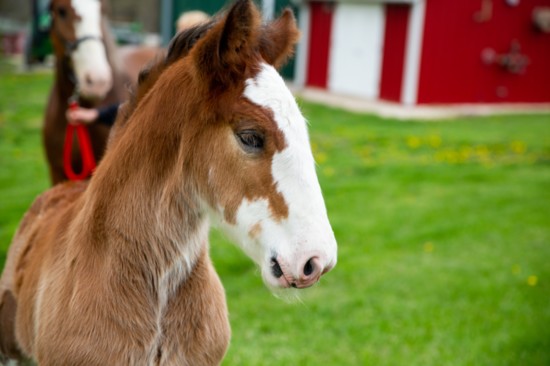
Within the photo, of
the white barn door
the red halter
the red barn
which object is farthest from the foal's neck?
the white barn door

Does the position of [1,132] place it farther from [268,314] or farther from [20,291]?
[20,291]

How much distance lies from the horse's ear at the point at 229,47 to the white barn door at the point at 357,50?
45.9ft

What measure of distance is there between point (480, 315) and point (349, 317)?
0.96m

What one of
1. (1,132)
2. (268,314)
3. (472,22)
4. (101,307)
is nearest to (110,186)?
(101,307)

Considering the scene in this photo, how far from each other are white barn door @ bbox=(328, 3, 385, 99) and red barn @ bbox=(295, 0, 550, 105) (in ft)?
0.08

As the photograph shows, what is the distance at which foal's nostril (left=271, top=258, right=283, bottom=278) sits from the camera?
2.13 meters

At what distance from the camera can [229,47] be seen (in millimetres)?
2172

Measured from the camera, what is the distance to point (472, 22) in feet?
50.7

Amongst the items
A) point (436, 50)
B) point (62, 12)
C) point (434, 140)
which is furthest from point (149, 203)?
point (436, 50)

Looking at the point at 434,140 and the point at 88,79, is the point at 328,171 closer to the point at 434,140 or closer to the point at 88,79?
the point at 434,140

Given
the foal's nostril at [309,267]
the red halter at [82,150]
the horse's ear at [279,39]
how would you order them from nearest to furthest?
the foal's nostril at [309,267], the horse's ear at [279,39], the red halter at [82,150]

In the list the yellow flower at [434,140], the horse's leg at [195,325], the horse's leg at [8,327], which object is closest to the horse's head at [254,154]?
the horse's leg at [195,325]

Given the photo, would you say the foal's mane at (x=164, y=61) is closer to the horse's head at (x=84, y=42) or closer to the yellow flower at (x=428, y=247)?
the horse's head at (x=84, y=42)

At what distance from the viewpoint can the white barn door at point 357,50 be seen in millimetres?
15836
